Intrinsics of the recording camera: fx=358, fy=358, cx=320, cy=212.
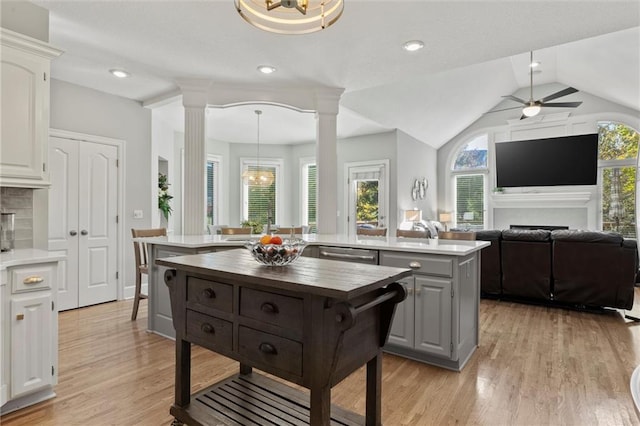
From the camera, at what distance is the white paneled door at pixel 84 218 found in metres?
4.18

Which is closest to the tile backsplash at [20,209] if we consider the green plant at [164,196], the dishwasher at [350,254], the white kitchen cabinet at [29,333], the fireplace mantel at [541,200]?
the white kitchen cabinet at [29,333]

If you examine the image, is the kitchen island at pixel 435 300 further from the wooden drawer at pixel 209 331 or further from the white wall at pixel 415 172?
the white wall at pixel 415 172

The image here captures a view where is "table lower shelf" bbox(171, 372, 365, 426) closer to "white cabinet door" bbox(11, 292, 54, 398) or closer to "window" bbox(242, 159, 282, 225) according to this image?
"white cabinet door" bbox(11, 292, 54, 398)

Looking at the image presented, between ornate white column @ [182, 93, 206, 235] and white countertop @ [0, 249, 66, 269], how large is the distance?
69.9 inches

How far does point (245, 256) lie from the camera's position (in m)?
2.17

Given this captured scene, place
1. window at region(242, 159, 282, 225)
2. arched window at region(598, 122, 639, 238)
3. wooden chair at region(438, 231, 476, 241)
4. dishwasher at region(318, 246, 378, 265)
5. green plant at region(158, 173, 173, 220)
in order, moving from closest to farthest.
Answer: dishwasher at region(318, 246, 378, 265) → wooden chair at region(438, 231, 476, 241) → green plant at region(158, 173, 173, 220) → arched window at region(598, 122, 639, 238) → window at region(242, 159, 282, 225)

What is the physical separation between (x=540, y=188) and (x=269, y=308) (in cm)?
878

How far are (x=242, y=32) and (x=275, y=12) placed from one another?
978 mm

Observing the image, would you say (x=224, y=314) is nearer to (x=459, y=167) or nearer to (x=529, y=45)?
(x=529, y=45)

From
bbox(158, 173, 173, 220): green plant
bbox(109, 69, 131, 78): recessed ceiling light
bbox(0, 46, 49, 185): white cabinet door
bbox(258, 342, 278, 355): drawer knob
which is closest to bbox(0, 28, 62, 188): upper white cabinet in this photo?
bbox(0, 46, 49, 185): white cabinet door

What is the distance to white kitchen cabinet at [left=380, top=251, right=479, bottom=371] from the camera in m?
2.69

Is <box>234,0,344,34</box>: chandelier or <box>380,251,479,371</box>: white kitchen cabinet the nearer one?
<box>234,0,344,34</box>: chandelier

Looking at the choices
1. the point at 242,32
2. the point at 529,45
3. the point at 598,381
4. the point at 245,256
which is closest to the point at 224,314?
the point at 245,256

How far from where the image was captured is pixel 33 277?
2.18m
